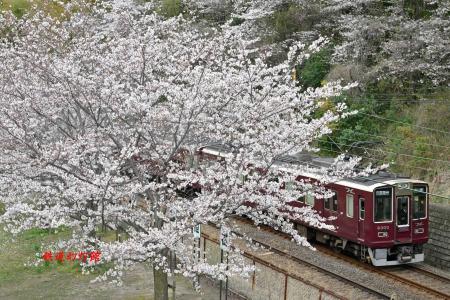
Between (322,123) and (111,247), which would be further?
(322,123)

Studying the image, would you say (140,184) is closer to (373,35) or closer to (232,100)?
(232,100)

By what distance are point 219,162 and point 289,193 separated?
1307 millimetres

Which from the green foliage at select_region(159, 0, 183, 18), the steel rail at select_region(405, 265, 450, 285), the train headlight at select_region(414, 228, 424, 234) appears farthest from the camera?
the green foliage at select_region(159, 0, 183, 18)

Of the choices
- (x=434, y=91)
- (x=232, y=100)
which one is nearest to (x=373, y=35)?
(x=434, y=91)

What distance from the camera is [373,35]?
22.7m

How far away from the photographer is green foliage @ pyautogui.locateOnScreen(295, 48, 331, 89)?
80.6 ft

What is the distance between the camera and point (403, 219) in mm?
14727

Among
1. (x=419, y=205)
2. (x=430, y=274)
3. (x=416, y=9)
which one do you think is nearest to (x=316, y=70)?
(x=416, y=9)

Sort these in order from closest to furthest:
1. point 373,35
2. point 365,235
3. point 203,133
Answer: point 203,133 → point 365,235 → point 373,35

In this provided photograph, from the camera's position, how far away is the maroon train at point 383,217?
14359 mm

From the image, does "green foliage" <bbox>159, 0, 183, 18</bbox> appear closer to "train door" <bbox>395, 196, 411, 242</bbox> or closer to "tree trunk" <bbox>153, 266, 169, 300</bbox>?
"train door" <bbox>395, 196, 411, 242</bbox>

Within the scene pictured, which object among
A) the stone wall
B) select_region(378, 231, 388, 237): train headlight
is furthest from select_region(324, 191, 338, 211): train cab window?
the stone wall

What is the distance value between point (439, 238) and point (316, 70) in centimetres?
1067

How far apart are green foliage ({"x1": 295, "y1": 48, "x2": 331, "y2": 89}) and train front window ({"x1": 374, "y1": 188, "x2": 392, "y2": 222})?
35.1 feet
